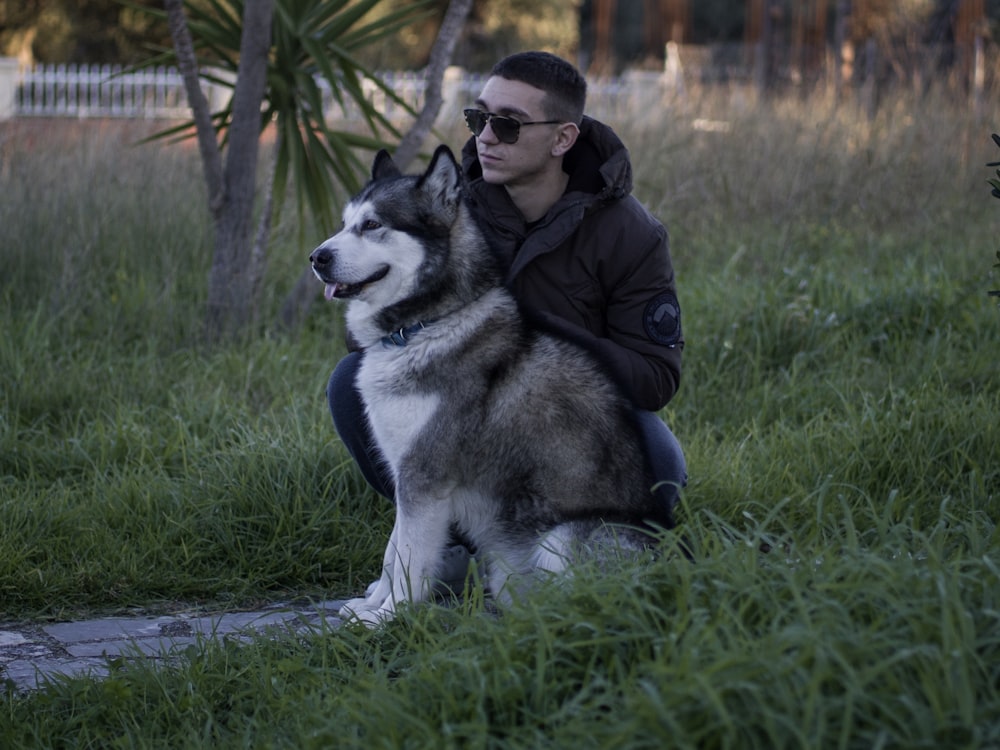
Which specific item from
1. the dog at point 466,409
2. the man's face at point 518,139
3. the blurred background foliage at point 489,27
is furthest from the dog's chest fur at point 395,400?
the blurred background foliage at point 489,27

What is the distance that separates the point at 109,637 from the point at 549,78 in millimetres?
2418

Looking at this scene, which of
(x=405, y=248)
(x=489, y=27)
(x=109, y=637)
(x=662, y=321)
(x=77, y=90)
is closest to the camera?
(x=405, y=248)

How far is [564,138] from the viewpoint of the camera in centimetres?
385

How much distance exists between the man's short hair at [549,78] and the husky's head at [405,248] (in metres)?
0.51

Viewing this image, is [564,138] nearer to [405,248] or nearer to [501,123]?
[501,123]

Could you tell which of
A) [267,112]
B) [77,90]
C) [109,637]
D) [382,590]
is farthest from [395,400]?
[77,90]

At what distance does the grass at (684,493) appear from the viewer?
2240mm

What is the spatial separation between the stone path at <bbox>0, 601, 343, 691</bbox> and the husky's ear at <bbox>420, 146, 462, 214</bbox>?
1364 mm

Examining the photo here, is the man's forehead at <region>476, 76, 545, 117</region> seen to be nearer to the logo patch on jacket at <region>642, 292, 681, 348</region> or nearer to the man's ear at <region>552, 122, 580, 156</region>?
the man's ear at <region>552, 122, 580, 156</region>

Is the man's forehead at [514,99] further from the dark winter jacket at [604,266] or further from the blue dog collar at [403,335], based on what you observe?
the blue dog collar at [403,335]

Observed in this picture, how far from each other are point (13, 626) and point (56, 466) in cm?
127

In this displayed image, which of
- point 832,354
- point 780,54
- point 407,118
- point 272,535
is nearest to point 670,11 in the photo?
point 780,54

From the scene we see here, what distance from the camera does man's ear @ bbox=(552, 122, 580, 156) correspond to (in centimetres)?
383

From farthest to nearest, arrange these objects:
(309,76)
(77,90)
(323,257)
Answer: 1. (77,90)
2. (309,76)
3. (323,257)
